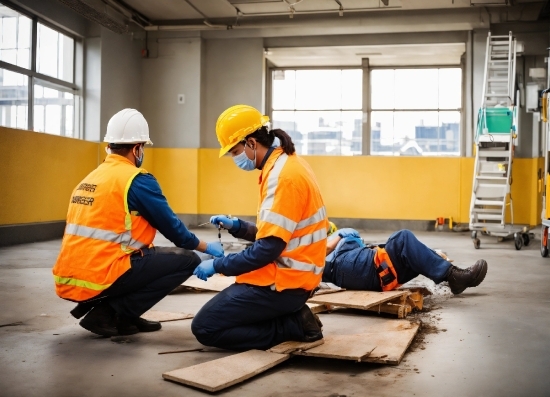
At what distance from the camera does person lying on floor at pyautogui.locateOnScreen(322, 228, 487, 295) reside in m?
Result: 4.83

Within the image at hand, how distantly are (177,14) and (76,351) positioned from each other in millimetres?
10838

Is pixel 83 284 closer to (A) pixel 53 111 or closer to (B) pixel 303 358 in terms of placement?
(B) pixel 303 358

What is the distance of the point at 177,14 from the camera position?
13.3m

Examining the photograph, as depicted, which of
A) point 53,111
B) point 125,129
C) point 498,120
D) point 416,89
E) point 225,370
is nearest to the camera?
point 225,370

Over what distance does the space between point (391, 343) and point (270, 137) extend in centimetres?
137

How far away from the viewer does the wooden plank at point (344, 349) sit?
3.28 m

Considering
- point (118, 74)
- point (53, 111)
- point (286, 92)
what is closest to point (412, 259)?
point (53, 111)

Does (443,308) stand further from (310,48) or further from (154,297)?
(310,48)

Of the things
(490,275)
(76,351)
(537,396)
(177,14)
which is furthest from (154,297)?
(177,14)

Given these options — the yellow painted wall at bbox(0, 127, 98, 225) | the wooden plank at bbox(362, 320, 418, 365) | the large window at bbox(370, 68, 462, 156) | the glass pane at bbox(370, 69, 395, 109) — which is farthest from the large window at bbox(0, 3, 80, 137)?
the wooden plank at bbox(362, 320, 418, 365)

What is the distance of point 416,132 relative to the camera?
15039 mm

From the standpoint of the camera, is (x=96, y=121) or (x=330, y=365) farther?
(x=96, y=121)

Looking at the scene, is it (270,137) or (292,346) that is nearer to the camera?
(292,346)

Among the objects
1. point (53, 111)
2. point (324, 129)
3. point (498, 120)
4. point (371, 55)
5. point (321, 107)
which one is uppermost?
point (371, 55)
